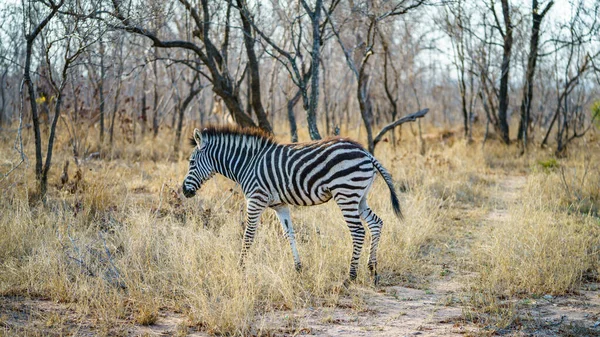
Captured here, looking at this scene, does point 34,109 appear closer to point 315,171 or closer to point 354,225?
point 315,171

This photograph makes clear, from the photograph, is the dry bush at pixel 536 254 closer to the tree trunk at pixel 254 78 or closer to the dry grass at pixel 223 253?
the dry grass at pixel 223 253

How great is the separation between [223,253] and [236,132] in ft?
4.77

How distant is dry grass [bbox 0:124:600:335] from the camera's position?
5137mm

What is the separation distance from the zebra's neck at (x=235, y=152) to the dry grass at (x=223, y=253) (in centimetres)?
81

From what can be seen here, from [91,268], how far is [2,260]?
3.83ft

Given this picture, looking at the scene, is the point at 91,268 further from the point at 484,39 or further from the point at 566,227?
the point at 484,39

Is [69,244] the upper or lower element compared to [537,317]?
upper

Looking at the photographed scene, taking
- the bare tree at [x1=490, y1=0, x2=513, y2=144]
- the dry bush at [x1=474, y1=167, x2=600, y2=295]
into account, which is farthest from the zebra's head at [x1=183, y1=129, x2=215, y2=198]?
the bare tree at [x1=490, y1=0, x2=513, y2=144]

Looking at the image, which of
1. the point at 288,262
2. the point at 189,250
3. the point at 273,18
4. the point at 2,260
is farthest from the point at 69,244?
the point at 273,18

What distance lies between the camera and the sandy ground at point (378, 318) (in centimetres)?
458

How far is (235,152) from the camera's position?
6418 millimetres

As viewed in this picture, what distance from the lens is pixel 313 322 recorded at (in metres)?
4.87

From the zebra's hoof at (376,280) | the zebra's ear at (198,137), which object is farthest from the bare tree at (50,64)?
the zebra's hoof at (376,280)

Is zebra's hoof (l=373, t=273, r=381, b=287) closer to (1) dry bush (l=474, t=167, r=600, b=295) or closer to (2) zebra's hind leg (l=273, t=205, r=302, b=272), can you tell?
(2) zebra's hind leg (l=273, t=205, r=302, b=272)
